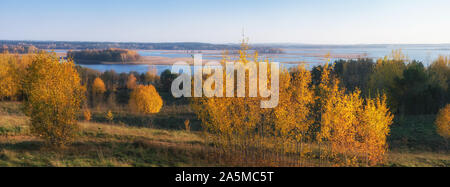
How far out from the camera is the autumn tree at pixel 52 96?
48.0 ft

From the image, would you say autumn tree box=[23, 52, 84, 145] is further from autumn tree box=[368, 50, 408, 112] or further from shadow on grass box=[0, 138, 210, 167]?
autumn tree box=[368, 50, 408, 112]

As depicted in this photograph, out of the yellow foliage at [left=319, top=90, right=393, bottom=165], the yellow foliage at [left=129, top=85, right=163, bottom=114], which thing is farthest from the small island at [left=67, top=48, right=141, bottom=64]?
the yellow foliage at [left=319, top=90, right=393, bottom=165]

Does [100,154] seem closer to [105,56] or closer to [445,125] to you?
[445,125]

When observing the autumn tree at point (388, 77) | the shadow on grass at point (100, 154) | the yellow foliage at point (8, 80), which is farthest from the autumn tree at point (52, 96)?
the autumn tree at point (388, 77)

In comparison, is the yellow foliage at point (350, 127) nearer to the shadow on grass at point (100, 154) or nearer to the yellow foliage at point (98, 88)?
the shadow on grass at point (100, 154)

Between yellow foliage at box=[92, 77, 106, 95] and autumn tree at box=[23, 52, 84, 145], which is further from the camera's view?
yellow foliage at box=[92, 77, 106, 95]

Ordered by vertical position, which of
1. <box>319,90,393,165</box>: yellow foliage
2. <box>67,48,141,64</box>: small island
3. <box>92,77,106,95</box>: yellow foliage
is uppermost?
<box>67,48,141,64</box>: small island

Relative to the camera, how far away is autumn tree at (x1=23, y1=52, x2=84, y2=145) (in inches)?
576

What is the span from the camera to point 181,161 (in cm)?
1473

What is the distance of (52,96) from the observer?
1471 cm

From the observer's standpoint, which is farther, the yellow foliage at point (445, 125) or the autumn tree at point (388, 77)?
the autumn tree at point (388, 77)

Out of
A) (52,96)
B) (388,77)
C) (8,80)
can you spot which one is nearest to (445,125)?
(388,77)
